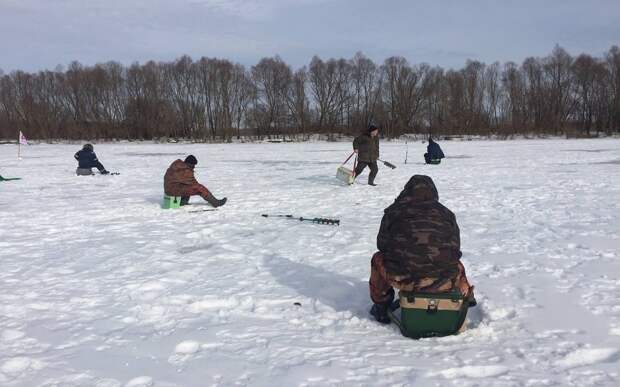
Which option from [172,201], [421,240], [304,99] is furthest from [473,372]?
[304,99]

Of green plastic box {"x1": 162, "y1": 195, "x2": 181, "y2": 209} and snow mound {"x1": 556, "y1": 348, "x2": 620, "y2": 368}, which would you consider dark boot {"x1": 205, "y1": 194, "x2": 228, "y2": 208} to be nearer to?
green plastic box {"x1": 162, "y1": 195, "x2": 181, "y2": 209}

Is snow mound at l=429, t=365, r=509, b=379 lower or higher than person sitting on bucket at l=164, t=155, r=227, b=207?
lower

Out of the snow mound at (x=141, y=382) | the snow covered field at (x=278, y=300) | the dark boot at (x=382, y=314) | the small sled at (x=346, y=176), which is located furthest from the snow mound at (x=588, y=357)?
the small sled at (x=346, y=176)

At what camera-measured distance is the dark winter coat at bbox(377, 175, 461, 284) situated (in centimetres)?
359

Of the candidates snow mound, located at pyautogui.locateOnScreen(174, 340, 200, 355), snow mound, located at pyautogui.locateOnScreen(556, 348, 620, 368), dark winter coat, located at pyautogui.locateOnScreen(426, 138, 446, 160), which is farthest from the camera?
dark winter coat, located at pyautogui.locateOnScreen(426, 138, 446, 160)

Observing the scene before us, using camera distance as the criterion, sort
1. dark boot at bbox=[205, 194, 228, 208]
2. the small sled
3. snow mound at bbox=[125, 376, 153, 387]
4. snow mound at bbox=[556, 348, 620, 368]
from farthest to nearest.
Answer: the small sled
dark boot at bbox=[205, 194, 228, 208]
snow mound at bbox=[556, 348, 620, 368]
snow mound at bbox=[125, 376, 153, 387]

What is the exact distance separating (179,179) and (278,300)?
5.50 m

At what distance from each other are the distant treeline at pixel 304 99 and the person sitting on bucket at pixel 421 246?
207 ft

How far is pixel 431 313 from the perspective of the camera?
3588mm

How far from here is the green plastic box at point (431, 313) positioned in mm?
3553

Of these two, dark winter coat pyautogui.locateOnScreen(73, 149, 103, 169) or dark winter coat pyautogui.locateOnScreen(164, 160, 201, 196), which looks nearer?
dark winter coat pyautogui.locateOnScreen(164, 160, 201, 196)

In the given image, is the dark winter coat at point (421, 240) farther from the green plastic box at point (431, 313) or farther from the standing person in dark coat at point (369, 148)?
the standing person in dark coat at point (369, 148)

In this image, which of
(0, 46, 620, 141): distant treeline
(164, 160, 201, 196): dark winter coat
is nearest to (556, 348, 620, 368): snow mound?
(164, 160, 201, 196): dark winter coat

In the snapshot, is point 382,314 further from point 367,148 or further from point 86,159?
point 86,159
